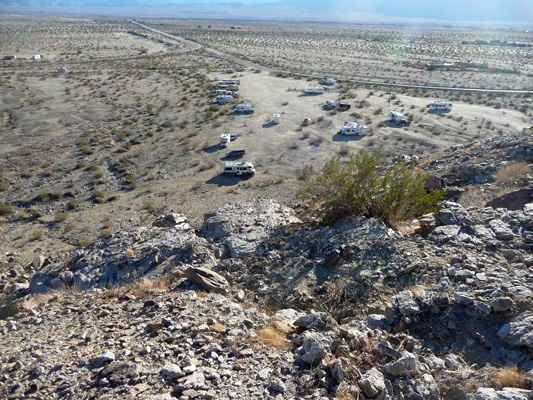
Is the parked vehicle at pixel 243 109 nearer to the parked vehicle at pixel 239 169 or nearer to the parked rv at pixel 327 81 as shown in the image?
the parked vehicle at pixel 239 169

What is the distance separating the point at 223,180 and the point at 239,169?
4.46 feet

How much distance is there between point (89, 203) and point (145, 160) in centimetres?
719

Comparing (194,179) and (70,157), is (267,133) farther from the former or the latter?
(70,157)

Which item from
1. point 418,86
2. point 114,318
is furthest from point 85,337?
point 418,86

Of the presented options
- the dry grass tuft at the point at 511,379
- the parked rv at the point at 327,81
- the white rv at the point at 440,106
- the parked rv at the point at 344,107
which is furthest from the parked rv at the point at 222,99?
the dry grass tuft at the point at 511,379

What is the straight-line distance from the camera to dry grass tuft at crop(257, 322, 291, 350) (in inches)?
287

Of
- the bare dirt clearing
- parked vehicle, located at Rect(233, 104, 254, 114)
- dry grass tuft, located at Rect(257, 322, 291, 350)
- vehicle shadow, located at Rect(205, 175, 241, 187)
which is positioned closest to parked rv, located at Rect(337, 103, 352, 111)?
the bare dirt clearing

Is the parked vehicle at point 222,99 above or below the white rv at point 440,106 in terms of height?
below

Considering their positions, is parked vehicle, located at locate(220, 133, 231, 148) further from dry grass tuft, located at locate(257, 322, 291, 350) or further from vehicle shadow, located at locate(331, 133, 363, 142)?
dry grass tuft, located at locate(257, 322, 291, 350)

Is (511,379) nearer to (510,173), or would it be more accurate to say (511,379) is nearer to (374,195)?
(374,195)

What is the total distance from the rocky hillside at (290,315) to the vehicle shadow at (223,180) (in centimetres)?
1155

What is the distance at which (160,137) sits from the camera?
33781 millimetres

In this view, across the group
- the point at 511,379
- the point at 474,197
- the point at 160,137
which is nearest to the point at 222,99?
the point at 160,137

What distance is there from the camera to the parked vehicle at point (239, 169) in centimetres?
2611
